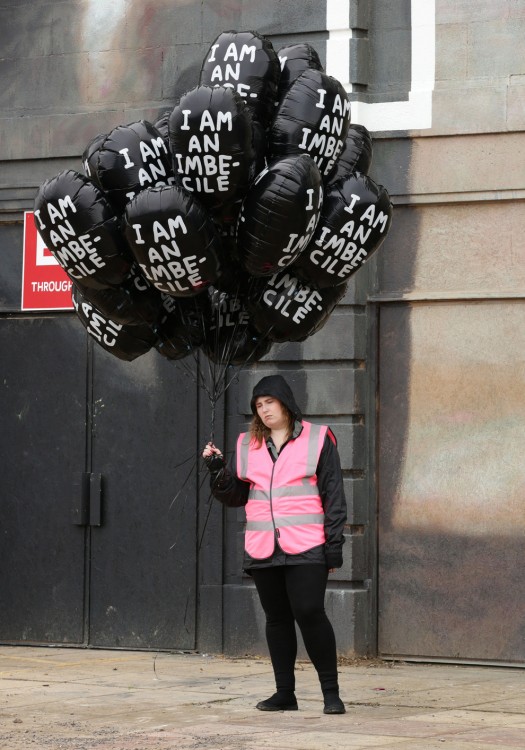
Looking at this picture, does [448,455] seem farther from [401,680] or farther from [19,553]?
[19,553]

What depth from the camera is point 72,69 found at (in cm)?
1142

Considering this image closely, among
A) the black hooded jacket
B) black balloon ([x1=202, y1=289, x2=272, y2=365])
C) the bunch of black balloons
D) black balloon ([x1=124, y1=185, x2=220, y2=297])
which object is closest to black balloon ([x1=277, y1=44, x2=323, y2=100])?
the bunch of black balloons

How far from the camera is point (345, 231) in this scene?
782 cm

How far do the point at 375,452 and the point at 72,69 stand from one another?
12.5ft

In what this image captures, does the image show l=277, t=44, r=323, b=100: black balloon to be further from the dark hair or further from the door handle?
the door handle

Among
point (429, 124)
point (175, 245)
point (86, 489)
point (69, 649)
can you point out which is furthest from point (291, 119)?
point (69, 649)

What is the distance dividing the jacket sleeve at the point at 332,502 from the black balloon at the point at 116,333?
118 centimetres

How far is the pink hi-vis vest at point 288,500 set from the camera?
26.0ft

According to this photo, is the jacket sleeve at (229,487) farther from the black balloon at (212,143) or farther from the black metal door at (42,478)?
the black metal door at (42,478)

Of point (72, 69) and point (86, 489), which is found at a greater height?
point (72, 69)

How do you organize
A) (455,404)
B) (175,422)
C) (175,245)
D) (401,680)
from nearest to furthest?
(175,245) → (401,680) → (455,404) → (175,422)

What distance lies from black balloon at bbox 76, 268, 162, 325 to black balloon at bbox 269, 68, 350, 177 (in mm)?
1002

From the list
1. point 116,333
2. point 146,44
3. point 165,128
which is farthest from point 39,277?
point 165,128

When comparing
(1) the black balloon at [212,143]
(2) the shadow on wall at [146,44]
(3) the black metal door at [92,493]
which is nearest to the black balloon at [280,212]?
(1) the black balloon at [212,143]
